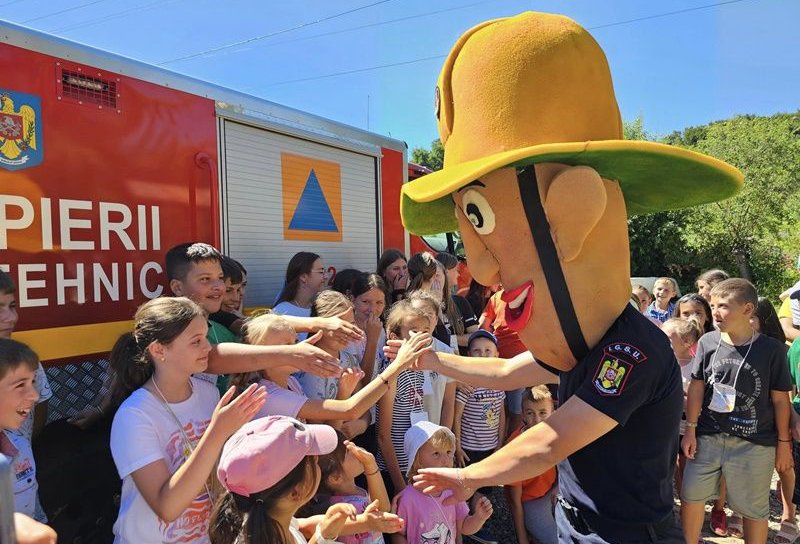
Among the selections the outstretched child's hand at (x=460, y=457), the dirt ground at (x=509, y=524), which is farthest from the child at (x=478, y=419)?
the dirt ground at (x=509, y=524)

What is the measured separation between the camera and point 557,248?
171 centimetres

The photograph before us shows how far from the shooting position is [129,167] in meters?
3.00

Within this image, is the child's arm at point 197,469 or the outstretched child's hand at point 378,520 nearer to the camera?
the child's arm at point 197,469

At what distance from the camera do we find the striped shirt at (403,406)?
3.33 meters

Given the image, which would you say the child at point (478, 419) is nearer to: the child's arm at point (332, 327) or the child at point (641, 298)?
the child's arm at point (332, 327)

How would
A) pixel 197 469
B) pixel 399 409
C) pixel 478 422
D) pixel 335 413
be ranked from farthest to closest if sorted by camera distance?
pixel 478 422
pixel 399 409
pixel 335 413
pixel 197 469

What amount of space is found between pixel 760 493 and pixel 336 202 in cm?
349

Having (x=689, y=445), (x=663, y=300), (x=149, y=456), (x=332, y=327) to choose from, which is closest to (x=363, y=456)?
(x=332, y=327)

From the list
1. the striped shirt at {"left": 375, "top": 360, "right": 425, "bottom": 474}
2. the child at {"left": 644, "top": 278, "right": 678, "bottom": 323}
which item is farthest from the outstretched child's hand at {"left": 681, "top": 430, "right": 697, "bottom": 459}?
the child at {"left": 644, "top": 278, "right": 678, "bottom": 323}

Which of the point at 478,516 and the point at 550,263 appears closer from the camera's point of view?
the point at 550,263

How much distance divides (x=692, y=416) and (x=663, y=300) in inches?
121

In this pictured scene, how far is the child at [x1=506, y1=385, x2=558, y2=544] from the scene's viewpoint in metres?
3.68

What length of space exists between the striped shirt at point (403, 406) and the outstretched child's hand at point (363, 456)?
818 mm

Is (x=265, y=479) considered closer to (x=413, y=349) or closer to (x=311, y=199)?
(x=413, y=349)
